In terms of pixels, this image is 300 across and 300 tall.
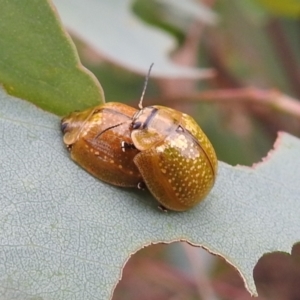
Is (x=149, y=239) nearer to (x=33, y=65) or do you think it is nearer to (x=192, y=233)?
(x=192, y=233)

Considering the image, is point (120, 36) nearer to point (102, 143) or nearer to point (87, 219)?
point (102, 143)

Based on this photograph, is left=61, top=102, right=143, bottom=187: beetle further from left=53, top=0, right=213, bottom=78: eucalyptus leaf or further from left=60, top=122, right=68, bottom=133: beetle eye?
left=53, top=0, right=213, bottom=78: eucalyptus leaf

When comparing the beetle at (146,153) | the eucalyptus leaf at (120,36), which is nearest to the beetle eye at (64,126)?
the beetle at (146,153)

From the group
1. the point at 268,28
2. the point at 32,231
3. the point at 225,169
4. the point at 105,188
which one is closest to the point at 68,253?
the point at 32,231

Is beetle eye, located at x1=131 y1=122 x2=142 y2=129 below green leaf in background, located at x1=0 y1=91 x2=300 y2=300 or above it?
above

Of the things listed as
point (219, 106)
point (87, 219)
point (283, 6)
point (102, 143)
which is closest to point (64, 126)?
point (102, 143)

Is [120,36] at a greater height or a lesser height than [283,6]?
lesser

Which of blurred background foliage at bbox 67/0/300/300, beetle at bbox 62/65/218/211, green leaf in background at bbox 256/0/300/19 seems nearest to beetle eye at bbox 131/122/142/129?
beetle at bbox 62/65/218/211
